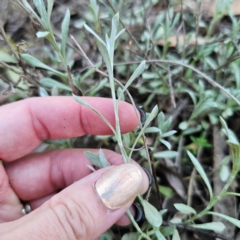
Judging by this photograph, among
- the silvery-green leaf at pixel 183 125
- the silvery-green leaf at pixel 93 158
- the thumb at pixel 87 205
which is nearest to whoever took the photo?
the thumb at pixel 87 205

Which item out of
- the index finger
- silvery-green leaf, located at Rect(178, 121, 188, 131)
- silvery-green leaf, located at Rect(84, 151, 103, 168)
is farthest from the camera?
silvery-green leaf, located at Rect(178, 121, 188, 131)

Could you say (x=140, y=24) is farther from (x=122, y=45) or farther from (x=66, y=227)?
(x=66, y=227)

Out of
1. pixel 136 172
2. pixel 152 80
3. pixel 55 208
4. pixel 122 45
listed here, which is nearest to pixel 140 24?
pixel 122 45

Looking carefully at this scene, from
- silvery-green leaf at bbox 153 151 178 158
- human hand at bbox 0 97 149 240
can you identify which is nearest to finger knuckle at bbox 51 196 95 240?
human hand at bbox 0 97 149 240

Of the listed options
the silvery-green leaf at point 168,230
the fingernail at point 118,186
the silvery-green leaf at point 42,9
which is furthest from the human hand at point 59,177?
the silvery-green leaf at point 42,9

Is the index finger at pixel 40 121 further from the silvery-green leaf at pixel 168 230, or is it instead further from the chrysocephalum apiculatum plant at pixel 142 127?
the silvery-green leaf at pixel 168 230

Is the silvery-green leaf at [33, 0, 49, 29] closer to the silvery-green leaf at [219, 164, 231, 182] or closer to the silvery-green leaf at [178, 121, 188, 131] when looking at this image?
the silvery-green leaf at [178, 121, 188, 131]
